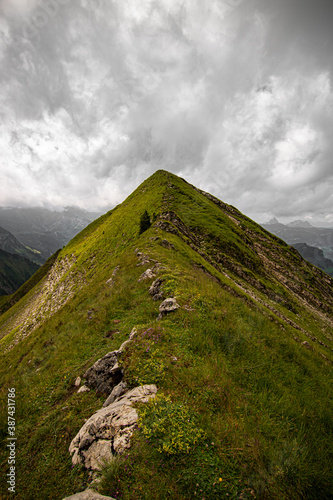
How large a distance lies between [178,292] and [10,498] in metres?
9.24

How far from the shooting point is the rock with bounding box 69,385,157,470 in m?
4.58

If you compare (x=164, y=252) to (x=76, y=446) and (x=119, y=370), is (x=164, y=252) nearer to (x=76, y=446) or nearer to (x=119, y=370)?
(x=119, y=370)

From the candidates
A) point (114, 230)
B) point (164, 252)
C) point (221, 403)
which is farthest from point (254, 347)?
point (114, 230)

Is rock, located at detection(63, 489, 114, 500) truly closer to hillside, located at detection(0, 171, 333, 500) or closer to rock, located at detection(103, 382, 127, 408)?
hillside, located at detection(0, 171, 333, 500)

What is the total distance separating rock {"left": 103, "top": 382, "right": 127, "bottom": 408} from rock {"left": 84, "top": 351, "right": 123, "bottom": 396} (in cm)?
48

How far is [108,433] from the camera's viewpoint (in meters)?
4.90

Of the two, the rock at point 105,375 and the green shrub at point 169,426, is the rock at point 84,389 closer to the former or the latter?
the rock at point 105,375

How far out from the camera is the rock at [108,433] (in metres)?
4.58

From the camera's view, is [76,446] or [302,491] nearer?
[302,491]

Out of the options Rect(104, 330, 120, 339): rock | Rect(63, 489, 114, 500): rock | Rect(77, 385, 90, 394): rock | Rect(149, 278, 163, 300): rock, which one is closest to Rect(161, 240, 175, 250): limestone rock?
Rect(149, 278, 163, 300): rock

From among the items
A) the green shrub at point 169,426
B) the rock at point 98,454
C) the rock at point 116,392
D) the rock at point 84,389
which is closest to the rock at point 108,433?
the rock at point 98,454

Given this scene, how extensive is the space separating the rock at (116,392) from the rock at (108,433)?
1.45 feet

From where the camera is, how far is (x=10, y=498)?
486 centimetres

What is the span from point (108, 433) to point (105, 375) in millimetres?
2514
